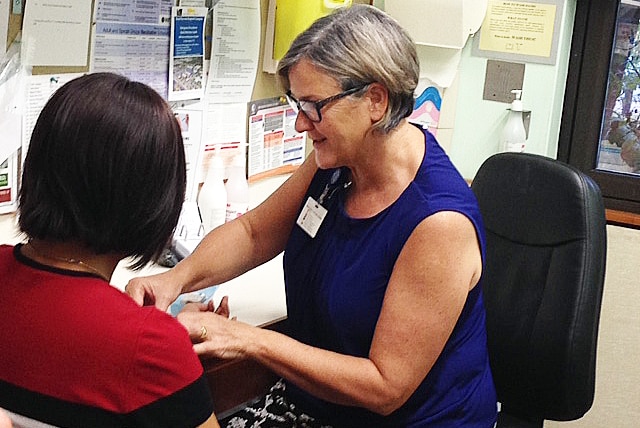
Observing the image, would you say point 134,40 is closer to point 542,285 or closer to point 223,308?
point 223,308

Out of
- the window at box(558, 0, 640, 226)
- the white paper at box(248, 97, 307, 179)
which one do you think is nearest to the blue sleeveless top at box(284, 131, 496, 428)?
the white paper at box(248, 97, 307, 179)

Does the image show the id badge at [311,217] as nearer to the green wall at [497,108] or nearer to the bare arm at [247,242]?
the bare arm at [247,242]

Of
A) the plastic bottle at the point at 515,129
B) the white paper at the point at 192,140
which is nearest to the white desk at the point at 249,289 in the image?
the white paper at the point at 192,140

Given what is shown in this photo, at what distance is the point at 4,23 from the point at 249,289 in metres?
0.75

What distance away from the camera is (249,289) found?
1.82 meters

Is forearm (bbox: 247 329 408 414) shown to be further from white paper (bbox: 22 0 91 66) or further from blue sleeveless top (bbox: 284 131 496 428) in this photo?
white paper (bbox: 22 0 91 66)

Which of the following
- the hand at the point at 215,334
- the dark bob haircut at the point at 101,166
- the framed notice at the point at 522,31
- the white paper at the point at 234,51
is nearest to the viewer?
the dark bob haircut at the point at 101,166

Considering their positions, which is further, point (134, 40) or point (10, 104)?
point (134, 40)

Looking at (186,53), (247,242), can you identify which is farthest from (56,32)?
(247,242)

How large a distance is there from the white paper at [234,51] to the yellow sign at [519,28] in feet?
2.46

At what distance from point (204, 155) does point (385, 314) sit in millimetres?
955

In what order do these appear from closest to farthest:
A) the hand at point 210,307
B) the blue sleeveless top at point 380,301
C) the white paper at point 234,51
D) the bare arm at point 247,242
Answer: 1. the blue sleeveless top at point 380,301
2. the hand at point 210,307
3. the bare arm at point 247,242
4. the white paper at point 234,51

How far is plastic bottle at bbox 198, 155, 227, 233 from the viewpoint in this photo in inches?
82.4

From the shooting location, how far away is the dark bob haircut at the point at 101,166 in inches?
39.9
